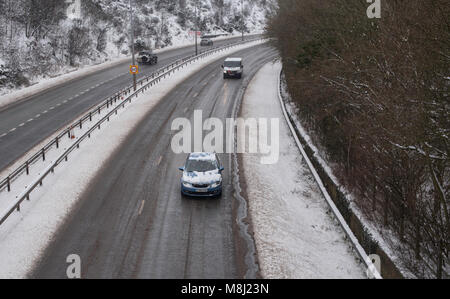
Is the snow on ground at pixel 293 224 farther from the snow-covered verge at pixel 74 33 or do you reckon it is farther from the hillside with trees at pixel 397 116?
the snow-covered verge at pixel 74 33

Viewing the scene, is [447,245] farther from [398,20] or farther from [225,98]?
[225,98]

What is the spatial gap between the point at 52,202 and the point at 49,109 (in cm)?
1856

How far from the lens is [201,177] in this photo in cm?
1972

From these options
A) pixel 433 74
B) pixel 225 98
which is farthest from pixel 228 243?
pixel 225 98

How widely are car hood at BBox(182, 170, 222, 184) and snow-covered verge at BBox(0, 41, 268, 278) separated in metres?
4.63

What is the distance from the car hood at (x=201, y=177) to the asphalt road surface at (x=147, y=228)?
0.86m

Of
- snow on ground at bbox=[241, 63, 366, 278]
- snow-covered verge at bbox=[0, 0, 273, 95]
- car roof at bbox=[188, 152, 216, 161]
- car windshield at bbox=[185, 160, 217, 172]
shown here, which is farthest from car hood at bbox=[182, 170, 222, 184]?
snow-covered verge at bbox=[0, 0, 273, 95]

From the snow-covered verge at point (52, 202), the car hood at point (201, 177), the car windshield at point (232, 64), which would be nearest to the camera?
the snow-covered verge at point (52, 202)

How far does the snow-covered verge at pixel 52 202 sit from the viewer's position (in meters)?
15.0

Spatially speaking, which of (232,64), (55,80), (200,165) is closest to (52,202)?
(200,165)

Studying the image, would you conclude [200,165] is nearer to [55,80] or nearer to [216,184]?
[216,184]

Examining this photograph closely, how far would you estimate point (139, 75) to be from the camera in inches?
1992

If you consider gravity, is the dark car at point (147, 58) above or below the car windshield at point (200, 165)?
above

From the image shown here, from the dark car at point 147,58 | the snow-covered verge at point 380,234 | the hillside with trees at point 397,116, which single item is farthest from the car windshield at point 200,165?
the dark car at point 147,58
